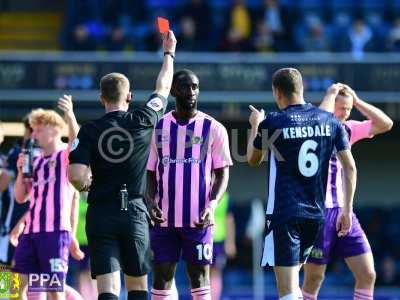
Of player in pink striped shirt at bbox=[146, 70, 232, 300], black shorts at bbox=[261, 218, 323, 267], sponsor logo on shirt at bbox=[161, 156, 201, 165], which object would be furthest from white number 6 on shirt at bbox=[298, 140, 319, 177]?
sponsor logo on shirt at bbox=[161, 156, 201, 165]

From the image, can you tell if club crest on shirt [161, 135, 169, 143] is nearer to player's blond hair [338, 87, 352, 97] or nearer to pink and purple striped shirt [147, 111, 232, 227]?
pink and purple striped shirt [147, 111, 232, 227]

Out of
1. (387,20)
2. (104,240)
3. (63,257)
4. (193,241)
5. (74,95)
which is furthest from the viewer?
(387,20)

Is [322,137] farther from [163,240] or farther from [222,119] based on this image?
[222,119]

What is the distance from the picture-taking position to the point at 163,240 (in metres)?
8.17

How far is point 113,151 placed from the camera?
7297 mm

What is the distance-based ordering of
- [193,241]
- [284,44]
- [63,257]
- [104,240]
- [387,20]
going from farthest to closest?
[387,20], [284,44], [63,257], [193,241], [104,240]

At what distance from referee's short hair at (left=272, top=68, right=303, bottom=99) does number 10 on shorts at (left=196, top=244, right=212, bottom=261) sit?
1333 mm

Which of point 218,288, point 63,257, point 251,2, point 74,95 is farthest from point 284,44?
point 63,257

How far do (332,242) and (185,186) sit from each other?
1514 mm

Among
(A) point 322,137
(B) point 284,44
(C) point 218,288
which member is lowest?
(C) point 218,288

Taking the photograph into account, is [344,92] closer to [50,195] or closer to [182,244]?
[182,244]

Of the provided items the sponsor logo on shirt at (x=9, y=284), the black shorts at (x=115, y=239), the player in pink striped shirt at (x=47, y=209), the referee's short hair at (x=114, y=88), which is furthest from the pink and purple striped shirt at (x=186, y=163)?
the sponsor logo on shirt at (x=9, y=284)

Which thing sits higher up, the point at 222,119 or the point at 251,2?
the point at 251,2

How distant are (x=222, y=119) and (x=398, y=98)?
2.69m
